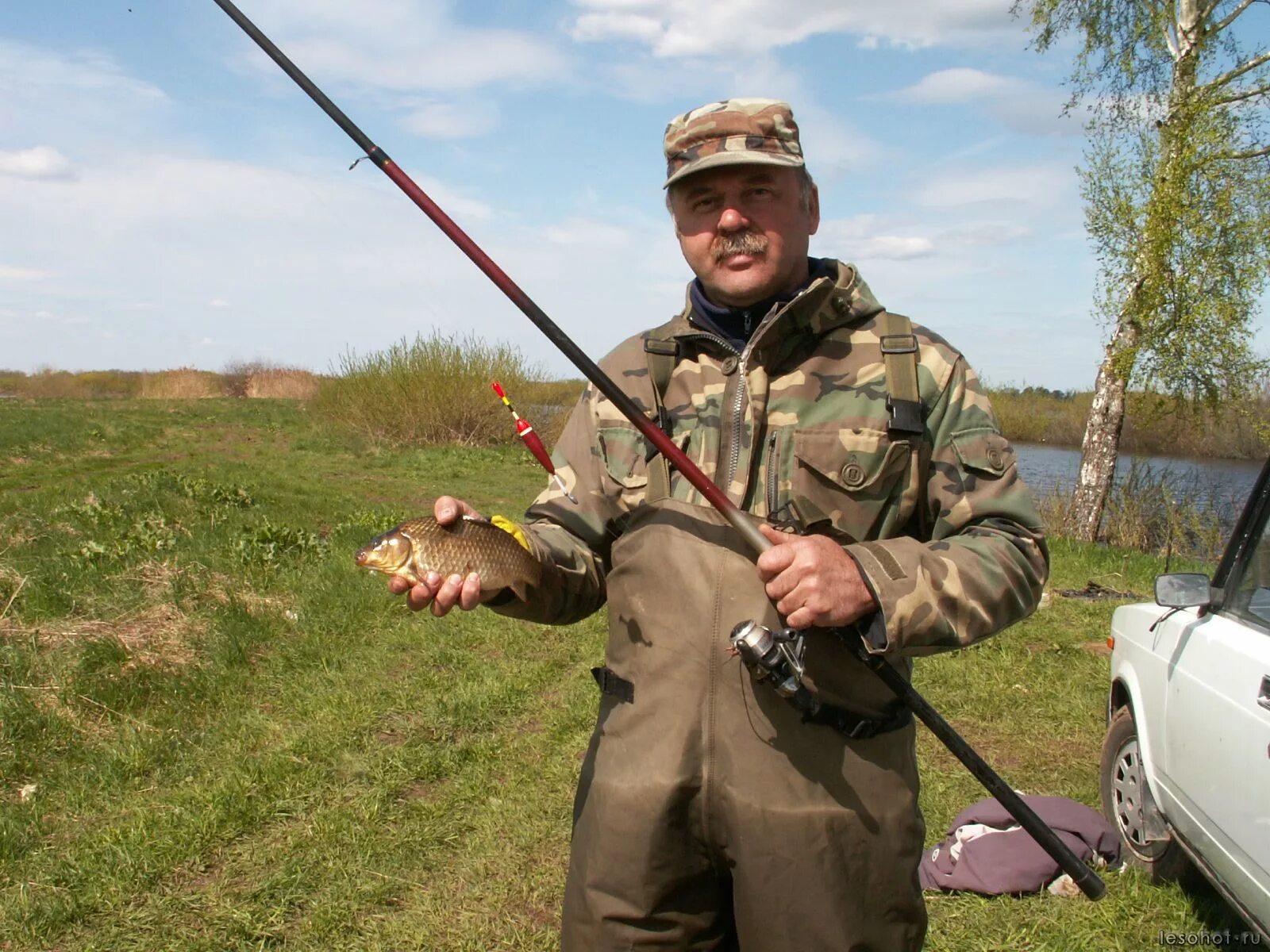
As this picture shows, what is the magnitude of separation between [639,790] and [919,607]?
2.44 feet

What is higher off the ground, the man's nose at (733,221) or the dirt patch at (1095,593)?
the man's nose at (733,221)

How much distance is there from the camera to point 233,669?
6750mm

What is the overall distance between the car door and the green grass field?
71 cm

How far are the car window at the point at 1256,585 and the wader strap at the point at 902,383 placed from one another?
2.25 meters

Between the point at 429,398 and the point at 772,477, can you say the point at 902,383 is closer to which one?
the point at 772,477

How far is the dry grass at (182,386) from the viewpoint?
5306 centimetres

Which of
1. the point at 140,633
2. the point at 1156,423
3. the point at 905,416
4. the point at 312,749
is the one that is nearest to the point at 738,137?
the point at 905,416

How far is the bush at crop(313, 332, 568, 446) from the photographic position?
29969 millimetres

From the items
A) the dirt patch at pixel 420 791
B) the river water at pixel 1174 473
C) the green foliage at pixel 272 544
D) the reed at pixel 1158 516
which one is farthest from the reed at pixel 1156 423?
the green foliage at pixel 272 544

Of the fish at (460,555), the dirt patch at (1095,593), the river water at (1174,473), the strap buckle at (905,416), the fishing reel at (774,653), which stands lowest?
the dirt patch at (1095,593)

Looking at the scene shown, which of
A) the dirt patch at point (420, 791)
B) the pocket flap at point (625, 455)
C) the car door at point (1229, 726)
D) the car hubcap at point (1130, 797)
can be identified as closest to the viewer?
the pocket flap at point (625, 455)

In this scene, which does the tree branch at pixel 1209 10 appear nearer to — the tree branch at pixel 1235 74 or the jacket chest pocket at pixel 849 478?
the tree branch at pixel 1235 74

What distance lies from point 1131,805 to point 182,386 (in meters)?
55.4

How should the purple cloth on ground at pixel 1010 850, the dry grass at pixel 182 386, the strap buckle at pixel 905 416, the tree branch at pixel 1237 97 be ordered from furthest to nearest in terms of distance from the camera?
1. the dry grass at pixel 182 386
2. the tree branch at pixel 1237 97
3. the purple cloth on ground at pixel 1010 850
4. the strap buckle at pixel 905 416
